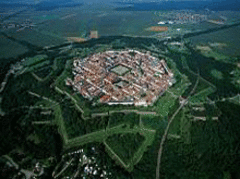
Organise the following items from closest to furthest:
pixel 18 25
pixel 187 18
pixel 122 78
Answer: pixel 122 78, pixel 18 25, pixel 187 18

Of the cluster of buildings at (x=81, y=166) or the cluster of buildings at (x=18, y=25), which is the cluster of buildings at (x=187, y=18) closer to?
the cluster of buildings at (x=18, y=25)

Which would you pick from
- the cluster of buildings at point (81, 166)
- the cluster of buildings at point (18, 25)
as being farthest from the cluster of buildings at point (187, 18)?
the cluster of buildings at point (81, 166)

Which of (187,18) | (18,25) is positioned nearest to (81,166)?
(18,25)

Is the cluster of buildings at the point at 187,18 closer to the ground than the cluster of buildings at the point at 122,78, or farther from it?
farther from it

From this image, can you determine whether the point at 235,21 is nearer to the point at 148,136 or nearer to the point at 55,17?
the point at 148,136

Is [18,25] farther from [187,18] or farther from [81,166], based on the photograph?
[187,18]

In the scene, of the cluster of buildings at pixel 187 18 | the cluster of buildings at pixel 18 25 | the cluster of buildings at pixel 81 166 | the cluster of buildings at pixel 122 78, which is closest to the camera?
the cluster of buildings at pixel 81 166

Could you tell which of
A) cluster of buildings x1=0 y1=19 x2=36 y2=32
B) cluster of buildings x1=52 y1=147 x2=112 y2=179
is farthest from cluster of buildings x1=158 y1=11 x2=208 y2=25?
cluster of buildings x1=52 y1=147 x2=112 y2=179

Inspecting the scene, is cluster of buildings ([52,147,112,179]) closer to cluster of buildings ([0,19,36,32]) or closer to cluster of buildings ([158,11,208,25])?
cluster of buildings ([0,19,36,32])

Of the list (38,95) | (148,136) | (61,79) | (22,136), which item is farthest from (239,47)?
(22,136)
